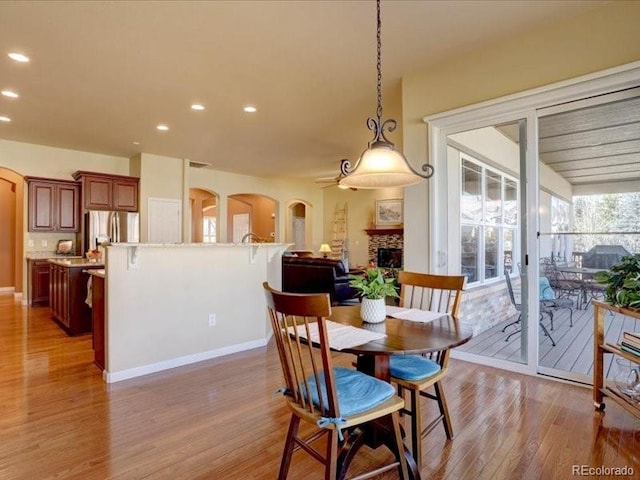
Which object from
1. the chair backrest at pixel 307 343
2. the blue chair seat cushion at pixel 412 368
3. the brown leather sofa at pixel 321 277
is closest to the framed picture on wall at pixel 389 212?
the brown leather sofa at pixel 321 277

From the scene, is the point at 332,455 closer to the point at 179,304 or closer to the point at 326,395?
the point at 326,395

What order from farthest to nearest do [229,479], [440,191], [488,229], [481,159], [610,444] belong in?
1. [488,229]
2. [481,159]
3. [440,191]
4. [610,444]
5. [229,479]

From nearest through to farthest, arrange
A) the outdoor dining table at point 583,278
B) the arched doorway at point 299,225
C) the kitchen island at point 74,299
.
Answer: the outdoor dining table at point 583,278
the kitchen island at point 74,299
the arched doorway at point 299,225

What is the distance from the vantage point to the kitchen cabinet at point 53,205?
20.5ft

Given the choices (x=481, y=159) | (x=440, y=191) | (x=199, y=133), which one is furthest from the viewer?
(x=199, y=133)

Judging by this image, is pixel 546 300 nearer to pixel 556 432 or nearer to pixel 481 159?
pixel 556 432

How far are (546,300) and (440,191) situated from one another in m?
1.35

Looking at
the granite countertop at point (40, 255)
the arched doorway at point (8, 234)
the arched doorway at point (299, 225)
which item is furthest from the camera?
the arched doorway at point (299, 225)

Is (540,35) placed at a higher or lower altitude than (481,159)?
higher

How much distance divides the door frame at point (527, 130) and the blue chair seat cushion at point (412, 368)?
158 centimetres

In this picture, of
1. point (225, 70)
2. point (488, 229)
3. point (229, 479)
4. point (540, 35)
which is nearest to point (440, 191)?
point (488, 229)

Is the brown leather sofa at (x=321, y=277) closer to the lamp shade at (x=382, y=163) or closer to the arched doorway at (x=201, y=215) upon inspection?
the lamp shade at (x=382, y=163)

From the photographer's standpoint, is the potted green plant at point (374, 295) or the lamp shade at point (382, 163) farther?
the lamp shade at point (382, 163)

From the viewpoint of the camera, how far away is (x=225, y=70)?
369cm
